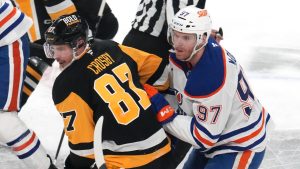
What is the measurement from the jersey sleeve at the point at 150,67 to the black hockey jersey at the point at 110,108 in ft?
0.23

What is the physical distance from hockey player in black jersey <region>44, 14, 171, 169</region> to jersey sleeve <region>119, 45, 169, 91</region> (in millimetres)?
82

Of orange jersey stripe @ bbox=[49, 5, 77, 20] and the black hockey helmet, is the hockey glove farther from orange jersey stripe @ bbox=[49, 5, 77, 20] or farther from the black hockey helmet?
orange jersey stripe @ bbox=[49, 5, 77, 20]

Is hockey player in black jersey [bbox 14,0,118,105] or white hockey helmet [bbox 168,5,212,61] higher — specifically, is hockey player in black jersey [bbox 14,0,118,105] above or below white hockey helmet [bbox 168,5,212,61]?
below

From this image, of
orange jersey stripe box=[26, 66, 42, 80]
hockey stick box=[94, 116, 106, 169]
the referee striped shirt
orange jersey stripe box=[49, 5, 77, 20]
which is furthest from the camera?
orange jersey stripe box=[26, 66, 42, 80]

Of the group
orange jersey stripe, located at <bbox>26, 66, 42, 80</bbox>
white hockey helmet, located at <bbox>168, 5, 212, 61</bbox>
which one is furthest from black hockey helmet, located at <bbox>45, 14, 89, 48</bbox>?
orange jersey stripe, located at <bbox>26, 66, 42, 80</bbox>

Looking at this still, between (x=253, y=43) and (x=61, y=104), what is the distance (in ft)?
11.7

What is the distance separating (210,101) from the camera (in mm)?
1675

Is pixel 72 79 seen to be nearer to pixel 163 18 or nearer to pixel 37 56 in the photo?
pixel 163 18

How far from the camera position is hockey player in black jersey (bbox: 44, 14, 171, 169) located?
1.58 meters

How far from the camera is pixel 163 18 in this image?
81.2 inches

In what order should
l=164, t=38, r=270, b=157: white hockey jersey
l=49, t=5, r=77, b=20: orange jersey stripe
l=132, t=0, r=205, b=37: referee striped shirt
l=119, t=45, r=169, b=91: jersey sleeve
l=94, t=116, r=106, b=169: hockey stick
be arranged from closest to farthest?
l=94, t=116, r=106, b=169: hockey stick → l=164, t=38, r=270, b=157: white hockey jersey → l=119, t=45, r=169, b=91: jersey sleeve → l=132, t=0, r=205, b=37: referee striped shirt → l=49, t=5, r=77, b=20: orange jersey stripe

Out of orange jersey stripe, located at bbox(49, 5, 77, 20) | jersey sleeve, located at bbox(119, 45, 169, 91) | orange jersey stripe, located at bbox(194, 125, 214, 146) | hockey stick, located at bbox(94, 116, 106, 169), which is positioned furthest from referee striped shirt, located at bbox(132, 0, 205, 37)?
A: hockey stick, located at bbox(94, 116, 106, 169)

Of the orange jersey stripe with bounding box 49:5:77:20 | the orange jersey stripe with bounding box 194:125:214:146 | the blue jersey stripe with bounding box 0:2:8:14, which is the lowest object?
the orange jersey stripe with bounding box 194:125:214:146

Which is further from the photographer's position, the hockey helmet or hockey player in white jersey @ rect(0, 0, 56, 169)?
hockey player in white jersey @ rect(0, 0, 56, 169)
